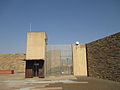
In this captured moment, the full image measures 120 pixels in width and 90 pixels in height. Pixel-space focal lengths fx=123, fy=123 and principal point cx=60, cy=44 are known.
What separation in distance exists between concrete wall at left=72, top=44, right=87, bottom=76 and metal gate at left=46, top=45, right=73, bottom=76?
0.88 metres

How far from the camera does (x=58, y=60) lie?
1852 cm

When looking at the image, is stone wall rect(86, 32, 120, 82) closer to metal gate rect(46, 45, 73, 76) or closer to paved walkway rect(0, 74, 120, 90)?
paved walkway rect(0, 74, 120, 90)

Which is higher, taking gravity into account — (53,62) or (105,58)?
(105,58)

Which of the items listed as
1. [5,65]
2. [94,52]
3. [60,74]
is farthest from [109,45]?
[5,65]

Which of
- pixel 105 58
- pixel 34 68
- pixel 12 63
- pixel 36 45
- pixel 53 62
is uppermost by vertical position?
pixel 36 45

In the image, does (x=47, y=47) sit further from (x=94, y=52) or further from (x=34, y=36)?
(x=94, y=52)

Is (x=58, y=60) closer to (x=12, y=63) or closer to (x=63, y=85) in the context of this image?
(x=63, y=85)

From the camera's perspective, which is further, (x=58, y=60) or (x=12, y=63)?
(x=12, y=63)

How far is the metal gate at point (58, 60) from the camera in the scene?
59.9 ft

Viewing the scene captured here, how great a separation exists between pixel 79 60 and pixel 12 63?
23425 mm

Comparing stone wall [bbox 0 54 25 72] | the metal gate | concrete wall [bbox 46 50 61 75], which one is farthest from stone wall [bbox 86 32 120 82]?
stone wall [bbox 0 54 25 72]

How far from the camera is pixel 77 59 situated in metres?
17.7

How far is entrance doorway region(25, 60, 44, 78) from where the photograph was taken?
54.5 feet

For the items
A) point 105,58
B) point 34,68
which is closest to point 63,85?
point 105,58
